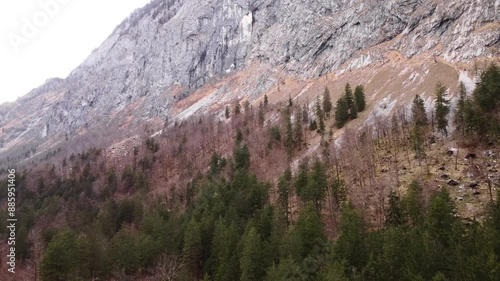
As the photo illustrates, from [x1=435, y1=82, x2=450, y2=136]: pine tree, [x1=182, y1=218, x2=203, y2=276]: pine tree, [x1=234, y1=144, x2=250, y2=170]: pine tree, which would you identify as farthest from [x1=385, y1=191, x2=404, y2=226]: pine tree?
[x1=234, y1=144, x2=250, y2=170]: pine tree

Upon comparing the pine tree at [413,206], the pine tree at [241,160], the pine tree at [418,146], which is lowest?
the pine tree at [413,206]

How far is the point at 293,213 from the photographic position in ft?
241

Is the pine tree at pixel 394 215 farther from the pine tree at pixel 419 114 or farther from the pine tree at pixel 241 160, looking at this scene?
the pine tree at pixel 241 160

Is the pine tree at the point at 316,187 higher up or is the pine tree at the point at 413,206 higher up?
the pine tree at the point at 316,187

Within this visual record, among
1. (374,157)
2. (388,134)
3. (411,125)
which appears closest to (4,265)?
(374,157)

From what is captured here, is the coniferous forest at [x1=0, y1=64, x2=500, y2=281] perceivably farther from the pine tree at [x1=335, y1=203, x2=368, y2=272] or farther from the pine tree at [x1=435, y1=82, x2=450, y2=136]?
the pine tree at [x1=435, y1=82, x2=450, y2=136]

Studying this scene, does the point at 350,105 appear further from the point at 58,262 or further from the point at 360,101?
the point at 58,262

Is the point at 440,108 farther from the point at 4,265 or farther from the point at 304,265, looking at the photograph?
the point at 4,265

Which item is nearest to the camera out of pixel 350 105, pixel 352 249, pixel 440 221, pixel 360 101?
pixel 352 249

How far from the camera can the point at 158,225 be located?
64.8 m

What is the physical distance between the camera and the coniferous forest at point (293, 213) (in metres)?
38.1

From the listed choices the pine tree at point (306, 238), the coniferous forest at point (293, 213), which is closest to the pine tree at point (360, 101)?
the coniferous forest at point (293, 213)

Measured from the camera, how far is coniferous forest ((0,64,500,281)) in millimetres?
38125

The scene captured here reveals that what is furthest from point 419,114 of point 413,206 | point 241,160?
point 241,160
